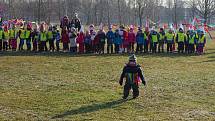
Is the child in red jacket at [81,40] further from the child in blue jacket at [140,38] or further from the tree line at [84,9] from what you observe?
the tree line at [84,9]

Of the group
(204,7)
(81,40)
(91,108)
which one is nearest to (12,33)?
(81,40)

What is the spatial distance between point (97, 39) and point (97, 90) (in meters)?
11.5

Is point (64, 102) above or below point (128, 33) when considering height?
below

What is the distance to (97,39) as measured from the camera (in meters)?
25.7

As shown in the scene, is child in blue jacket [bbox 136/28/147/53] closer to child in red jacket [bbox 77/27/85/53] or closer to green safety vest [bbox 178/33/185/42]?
green safety vest [bbox 178/33/185/42]

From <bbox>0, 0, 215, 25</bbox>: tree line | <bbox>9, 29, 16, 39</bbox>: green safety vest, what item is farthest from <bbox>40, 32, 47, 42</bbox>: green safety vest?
<bbox>0, 0, 215, 25</bbox>: tree line

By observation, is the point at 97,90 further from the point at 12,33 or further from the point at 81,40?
the point at 12,33

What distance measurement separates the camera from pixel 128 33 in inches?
1041

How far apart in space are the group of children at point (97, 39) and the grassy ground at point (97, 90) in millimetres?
2718

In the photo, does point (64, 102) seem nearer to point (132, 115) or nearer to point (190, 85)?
point (132, 115)

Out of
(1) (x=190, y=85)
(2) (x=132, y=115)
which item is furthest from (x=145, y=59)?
(2) (x=132, y=115)

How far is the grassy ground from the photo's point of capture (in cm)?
1135

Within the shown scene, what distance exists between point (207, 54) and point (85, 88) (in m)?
14.8

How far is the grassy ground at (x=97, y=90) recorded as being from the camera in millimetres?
11352
